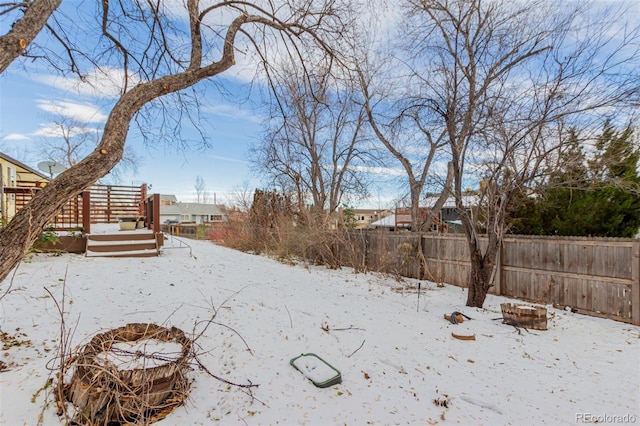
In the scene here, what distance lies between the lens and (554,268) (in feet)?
20.4

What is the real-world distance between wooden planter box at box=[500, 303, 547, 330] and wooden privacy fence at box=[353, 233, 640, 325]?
1.69 m

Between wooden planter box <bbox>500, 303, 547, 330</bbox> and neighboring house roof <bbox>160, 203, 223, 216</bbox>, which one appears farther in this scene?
neighboring house roof <bbox>160, 203, 223, 216</bbox>

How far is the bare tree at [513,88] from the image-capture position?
484 cm

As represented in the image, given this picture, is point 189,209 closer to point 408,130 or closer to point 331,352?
point 408,130

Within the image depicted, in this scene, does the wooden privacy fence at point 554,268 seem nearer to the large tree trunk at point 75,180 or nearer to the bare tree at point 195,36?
the bare tree at point 195,36

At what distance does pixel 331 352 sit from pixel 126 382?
210cm

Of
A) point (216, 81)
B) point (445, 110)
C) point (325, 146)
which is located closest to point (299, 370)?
point (216, 81)

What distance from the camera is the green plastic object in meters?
2.91

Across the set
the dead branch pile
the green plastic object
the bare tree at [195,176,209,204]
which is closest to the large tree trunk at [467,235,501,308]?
the green plastic object

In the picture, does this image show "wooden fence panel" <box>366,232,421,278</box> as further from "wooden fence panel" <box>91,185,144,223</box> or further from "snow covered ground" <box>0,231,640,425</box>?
"wooden fence panel" <box>91,185,144,223</box>

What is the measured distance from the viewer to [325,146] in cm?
1670

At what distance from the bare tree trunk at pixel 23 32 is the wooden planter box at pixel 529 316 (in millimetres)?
6484

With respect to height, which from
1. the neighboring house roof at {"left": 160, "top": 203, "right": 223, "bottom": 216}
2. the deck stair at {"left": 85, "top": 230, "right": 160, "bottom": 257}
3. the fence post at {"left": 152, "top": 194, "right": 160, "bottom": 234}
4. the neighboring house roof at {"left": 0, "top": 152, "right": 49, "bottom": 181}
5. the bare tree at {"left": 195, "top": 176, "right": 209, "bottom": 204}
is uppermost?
the bare tree at {"left": 195, "top": 176, "right": 209, "bottom": 204}

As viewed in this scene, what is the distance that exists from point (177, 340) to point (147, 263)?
4.54m
